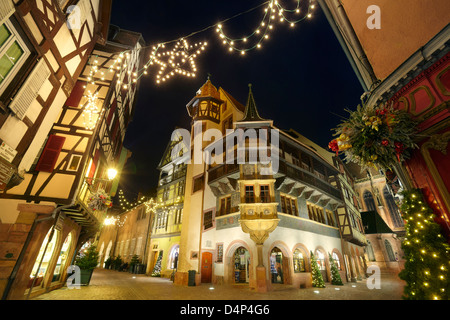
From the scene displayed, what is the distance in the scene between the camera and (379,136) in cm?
450

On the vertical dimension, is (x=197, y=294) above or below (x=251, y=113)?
below

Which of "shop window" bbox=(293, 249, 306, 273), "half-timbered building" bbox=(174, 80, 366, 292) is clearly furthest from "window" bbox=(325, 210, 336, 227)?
"shop window" bbox=(293, 249, 306, 273)

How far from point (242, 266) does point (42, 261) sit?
43.7 ft

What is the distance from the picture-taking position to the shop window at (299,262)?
45.5 feet

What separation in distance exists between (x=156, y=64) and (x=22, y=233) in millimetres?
8447

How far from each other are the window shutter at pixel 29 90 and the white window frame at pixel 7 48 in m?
0.30

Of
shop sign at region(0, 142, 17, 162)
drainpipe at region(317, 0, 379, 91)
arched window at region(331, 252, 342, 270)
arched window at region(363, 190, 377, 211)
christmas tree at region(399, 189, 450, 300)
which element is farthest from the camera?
arched window at region(363, 190, 377, 211)

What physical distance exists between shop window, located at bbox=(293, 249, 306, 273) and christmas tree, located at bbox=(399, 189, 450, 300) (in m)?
10.7

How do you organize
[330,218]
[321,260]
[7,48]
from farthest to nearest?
[330,218] → [321,260] → [7,48]

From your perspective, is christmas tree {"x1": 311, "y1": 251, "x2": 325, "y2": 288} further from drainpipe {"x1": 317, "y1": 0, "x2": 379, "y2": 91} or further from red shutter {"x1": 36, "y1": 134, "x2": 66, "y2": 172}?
red shutter {"x1": 36, "y1": 134, "x2": 66, "y2": 172}

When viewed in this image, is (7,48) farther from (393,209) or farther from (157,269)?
(393,209)

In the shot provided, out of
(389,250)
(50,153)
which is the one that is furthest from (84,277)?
(389,250)

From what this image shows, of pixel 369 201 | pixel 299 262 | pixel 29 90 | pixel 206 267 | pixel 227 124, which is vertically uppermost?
pixel 227 124

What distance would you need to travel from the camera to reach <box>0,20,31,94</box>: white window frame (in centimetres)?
541
